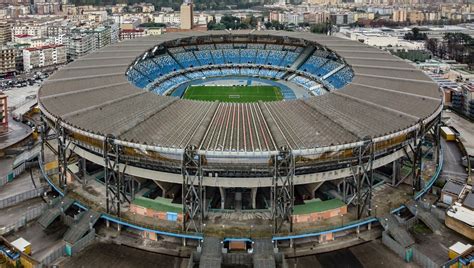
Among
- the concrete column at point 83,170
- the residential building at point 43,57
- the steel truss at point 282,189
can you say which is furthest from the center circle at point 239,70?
the steel truss at point 282,189

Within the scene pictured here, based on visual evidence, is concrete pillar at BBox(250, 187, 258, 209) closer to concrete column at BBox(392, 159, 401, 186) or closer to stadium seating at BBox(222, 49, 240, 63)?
concrete column at BBox(392, 159, 401, 186)

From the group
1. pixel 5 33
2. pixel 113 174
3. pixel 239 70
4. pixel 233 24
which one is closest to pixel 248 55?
pixel 239 70

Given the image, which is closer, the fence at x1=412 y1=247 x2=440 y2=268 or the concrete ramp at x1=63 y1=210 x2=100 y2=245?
the fence at x1=412 y1=247 x2=440 y2=268

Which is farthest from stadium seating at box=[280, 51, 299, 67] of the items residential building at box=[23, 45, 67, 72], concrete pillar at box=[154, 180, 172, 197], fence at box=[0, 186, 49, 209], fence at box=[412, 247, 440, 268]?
residential building at box=[23, 45, 67, 72]

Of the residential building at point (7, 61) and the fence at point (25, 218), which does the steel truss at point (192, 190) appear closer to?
the fence at point (25, 218)

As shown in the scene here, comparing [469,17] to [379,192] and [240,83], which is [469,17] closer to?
[240,83]

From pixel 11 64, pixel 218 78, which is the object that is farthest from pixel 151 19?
pixel 218 78
